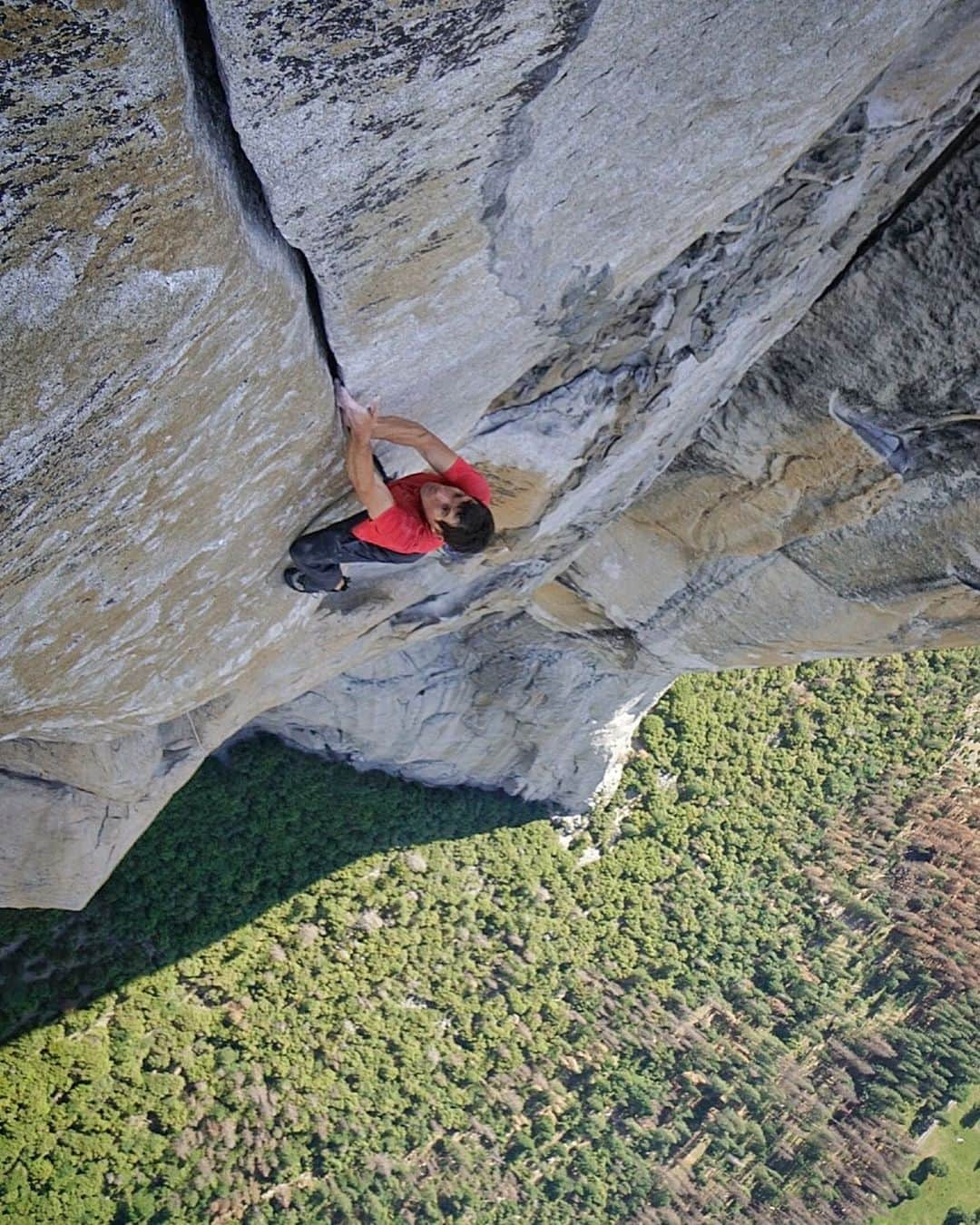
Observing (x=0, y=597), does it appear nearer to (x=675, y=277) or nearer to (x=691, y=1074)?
(x=675, y=277)

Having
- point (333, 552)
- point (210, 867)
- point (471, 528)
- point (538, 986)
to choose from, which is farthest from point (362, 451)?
point (538, 986)

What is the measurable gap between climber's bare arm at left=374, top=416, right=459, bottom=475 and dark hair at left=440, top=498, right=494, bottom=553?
221 millimetres

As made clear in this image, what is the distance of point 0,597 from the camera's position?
10.6ft

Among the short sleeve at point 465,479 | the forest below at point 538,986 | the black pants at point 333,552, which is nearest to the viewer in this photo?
the short sleeve at point 465,479

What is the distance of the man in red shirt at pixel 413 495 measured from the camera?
149 inches

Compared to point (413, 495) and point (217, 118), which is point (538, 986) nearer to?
point (413, 495)

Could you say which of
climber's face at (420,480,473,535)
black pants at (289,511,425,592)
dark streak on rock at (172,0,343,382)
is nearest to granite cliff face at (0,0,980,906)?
dark streak on rock at (172,0,343,382)

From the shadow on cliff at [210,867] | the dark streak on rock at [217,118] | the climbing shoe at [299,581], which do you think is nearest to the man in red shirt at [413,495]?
the climbing shoe at [299,581]

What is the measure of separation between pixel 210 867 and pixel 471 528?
26.7 feet

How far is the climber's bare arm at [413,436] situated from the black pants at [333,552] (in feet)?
1.75

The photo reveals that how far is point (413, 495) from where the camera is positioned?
159 inches

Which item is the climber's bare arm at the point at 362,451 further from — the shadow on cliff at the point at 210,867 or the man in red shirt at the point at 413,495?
the shadow on cliff at the point at 210,867

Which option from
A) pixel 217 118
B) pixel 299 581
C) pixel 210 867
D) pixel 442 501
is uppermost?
pixel 217 118

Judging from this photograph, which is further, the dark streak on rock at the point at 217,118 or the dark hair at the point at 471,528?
the dark hair at the point at 471,528
